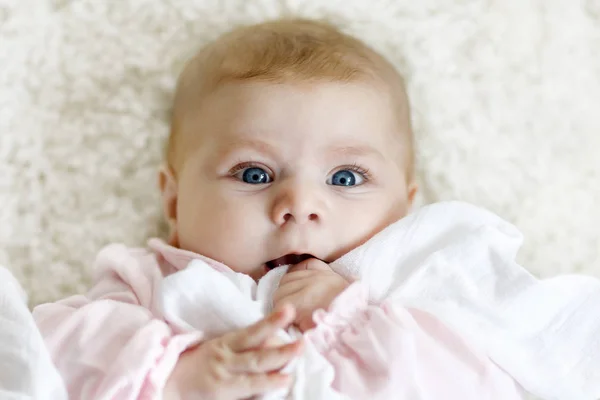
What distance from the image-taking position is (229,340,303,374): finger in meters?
1.01

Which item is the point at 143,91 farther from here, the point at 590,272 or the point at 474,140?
the point at 590,272

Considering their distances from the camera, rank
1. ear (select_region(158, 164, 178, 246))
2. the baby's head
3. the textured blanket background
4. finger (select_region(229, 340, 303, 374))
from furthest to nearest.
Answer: the textured blanket background, ear (select_region(158, 164, 178, 246)), the baby's head, finger (select_region(229, 340, 303, 374))

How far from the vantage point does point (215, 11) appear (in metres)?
1.68

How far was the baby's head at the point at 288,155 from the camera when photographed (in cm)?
125

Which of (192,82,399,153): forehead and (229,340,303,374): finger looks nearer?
(229,340,303,374): finger

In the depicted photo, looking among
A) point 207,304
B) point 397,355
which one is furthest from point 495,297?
point 207,304

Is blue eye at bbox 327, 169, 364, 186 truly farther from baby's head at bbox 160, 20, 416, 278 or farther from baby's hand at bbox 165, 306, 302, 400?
baby's hand at bbox 165, 306, 302, 400

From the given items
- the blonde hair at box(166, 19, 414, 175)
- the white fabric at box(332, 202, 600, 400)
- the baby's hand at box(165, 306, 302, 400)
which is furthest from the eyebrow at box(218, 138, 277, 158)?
the baby's hand at box(165, 306, 302, 400)

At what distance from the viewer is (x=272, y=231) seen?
124 centimetres

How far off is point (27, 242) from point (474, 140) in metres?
0.88

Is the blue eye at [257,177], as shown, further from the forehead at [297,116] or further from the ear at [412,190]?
the ear at [412,190]

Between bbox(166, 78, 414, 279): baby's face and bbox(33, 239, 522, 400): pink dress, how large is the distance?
12 cm

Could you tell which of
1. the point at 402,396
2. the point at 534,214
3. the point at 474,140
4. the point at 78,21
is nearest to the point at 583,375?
the point at 402,396

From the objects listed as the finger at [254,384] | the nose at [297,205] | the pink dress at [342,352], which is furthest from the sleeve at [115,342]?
the nose at [297,205]
